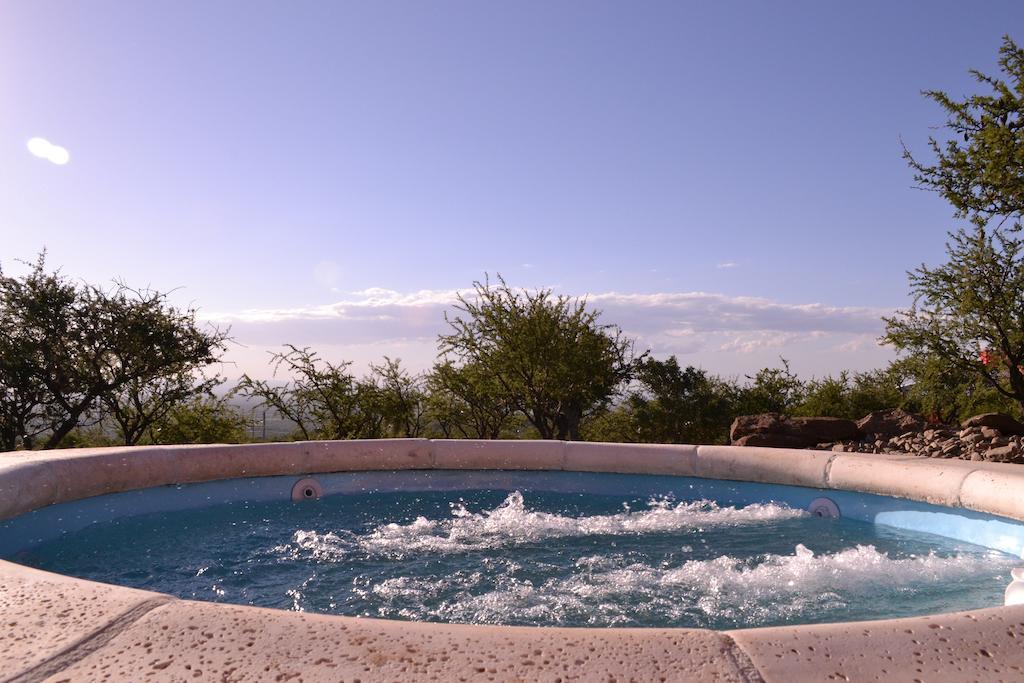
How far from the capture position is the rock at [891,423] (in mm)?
11734

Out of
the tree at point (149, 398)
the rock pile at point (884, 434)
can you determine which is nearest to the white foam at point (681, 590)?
the rock pile at point (884, 434)

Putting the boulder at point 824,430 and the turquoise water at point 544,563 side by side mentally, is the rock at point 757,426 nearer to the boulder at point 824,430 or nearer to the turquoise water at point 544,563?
the boulder at point 824,430

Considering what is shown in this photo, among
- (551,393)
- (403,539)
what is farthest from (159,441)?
(403,539)

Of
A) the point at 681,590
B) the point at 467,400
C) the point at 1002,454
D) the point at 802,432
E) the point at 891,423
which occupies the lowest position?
the point at 681,590

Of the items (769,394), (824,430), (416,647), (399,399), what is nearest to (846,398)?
(769,394)

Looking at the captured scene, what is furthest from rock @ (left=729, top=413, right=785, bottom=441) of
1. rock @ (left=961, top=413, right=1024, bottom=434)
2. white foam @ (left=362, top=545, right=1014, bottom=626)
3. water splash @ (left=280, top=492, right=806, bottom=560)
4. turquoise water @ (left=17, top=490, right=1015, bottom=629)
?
white foam @ (left=362, top=545, right=1014, bottom=626)

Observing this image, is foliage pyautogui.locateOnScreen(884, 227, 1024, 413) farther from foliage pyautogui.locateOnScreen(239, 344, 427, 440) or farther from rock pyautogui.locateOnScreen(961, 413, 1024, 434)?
foliage pyautogui.locateOnScreen(239, 344, 427, 440)

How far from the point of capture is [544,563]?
5.38 metres

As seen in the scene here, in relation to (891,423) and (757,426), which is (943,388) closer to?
(891,423)

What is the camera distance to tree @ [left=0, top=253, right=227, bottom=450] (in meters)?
12.9

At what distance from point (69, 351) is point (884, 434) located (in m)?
13.8

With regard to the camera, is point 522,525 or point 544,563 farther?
point 522,525

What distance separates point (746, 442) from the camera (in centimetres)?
1164

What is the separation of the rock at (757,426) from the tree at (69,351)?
10.0 meters
